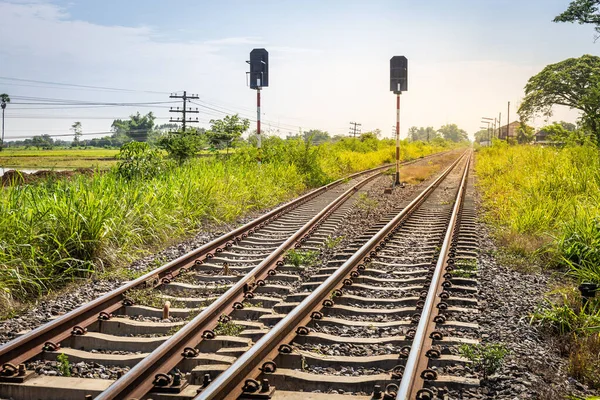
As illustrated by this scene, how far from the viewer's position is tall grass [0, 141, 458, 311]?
20.7 feet

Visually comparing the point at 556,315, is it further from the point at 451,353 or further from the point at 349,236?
the point at 349,236

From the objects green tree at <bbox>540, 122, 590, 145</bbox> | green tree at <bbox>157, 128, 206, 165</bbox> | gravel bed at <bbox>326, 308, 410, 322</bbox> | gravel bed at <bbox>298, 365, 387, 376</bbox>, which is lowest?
gravel bed at <bbox>298, 365, 387, 376</bbox>

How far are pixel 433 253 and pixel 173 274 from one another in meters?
3.56

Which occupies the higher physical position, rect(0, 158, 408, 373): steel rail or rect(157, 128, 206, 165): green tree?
rect(157, 128, 206, 165): green tree

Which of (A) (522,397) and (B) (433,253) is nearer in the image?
(A) (522,397)

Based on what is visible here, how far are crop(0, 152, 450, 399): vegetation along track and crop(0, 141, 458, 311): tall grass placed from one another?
1104 millimetres

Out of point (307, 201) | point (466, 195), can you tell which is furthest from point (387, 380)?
point (466, 195)

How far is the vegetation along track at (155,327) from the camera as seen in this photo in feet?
12.2

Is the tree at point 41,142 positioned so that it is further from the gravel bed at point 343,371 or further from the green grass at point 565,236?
the gravel bed at point 343,371

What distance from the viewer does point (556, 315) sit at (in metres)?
5.07

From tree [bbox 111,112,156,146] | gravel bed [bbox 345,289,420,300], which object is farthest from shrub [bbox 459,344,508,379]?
tree [bbox 111,112,156,146]

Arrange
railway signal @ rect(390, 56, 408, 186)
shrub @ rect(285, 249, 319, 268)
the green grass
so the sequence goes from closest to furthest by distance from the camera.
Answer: the green grass < shrub @ rect(285, 249, 319, 268) < railway signal @ rect(390, 56, 408, 186)

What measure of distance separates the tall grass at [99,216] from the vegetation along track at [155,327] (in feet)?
3.62

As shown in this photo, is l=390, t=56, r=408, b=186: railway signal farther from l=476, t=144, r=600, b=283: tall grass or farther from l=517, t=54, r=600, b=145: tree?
l=517, t=54, r=600, b=145: tree
